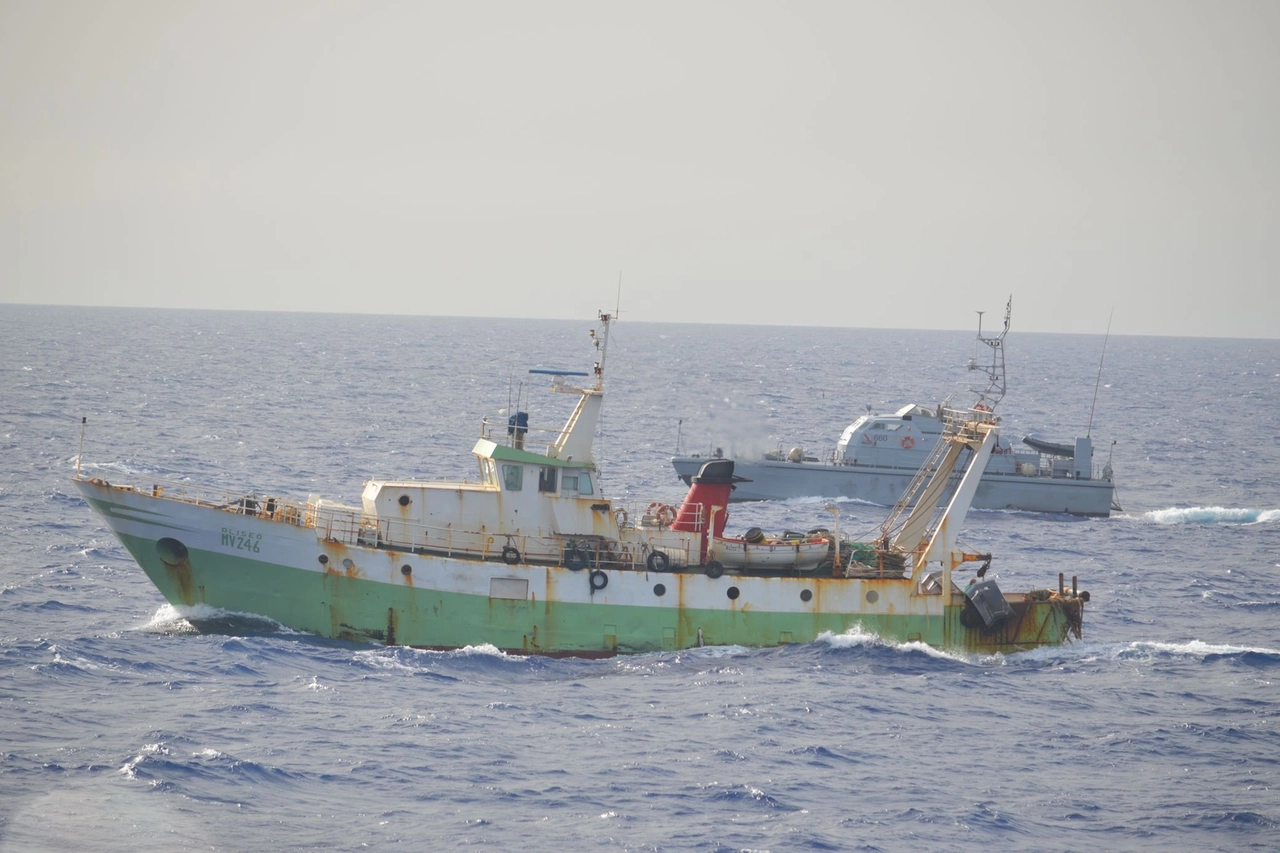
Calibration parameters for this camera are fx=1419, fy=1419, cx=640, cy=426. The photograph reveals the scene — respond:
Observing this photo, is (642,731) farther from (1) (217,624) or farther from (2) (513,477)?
(1) (217,624)

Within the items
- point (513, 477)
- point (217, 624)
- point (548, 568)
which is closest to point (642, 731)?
point (548, 568)

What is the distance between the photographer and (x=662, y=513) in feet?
125

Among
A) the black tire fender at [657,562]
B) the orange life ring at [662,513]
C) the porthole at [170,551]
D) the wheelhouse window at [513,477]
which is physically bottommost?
the porthole at [170,551]

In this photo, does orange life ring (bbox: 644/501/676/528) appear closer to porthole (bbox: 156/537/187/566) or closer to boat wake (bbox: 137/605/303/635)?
boat wake (bbox: 137/605/303/635)

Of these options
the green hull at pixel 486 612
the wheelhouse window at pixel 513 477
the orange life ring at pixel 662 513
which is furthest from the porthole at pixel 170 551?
the orange life ring at pixel 662 513

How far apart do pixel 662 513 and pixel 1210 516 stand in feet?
116

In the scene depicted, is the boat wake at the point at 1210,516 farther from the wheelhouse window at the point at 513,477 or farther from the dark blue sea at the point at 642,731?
the wheelhouse window at the point at 513,477

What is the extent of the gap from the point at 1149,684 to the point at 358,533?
19934 mm

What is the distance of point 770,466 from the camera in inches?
2534

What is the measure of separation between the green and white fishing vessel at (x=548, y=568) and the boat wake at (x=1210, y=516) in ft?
91.7

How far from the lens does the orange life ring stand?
3750cm

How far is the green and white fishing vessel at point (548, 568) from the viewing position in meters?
34.5

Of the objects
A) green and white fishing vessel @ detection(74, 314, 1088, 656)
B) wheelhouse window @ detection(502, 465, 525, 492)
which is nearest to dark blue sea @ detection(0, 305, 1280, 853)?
green and white fishing vessel @ detection(74, 314, 1088, 656)

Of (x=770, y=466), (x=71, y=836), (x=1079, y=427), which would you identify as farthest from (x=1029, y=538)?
(x=1079, y=427)
